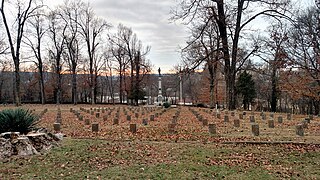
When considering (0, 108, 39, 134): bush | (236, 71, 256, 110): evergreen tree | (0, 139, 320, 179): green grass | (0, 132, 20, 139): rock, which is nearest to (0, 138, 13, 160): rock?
(0, 132, 20, 139): rock

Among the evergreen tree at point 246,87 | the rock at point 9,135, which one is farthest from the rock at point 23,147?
the evergreen tree at point 246,87

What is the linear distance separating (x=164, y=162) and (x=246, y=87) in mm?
36403

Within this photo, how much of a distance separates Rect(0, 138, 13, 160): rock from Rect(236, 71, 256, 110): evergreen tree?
37169 millimetres

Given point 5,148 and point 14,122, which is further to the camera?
point 14,122

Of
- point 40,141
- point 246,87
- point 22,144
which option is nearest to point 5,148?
point 22,144

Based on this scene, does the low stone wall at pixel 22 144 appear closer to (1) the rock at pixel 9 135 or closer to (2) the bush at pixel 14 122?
(1) the rock at pixel 9 135

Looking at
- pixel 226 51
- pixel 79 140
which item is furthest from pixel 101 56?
pixel 79 140

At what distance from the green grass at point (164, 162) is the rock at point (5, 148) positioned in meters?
0.32

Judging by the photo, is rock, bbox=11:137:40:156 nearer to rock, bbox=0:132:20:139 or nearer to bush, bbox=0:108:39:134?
rock, bbox=0:132:20:139

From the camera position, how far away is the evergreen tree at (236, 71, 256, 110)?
4084 centimetres

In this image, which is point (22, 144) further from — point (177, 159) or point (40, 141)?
point (177, 159)

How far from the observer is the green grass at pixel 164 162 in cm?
552

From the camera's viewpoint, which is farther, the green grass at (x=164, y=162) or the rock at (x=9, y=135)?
the rock at (x=9, y=135)

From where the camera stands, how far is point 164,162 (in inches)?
250
